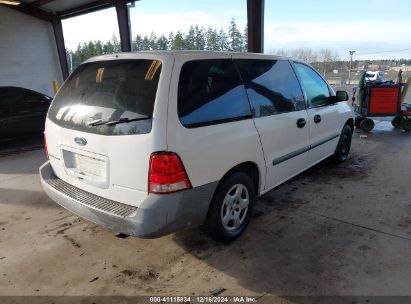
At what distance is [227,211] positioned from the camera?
3.25 metres

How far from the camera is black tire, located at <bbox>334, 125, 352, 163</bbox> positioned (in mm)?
5617

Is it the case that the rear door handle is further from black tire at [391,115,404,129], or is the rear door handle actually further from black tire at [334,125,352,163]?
black tire at [391,115,404,129]

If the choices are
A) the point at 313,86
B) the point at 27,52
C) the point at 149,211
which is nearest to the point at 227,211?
the point at 149,211

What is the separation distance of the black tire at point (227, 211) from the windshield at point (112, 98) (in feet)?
3.07

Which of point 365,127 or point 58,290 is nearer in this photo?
point 58,290

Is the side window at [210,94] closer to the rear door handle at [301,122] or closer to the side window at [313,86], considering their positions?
the rear door handle at [301,122]

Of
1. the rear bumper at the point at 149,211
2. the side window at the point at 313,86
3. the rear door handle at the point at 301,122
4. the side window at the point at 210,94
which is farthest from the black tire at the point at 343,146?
the rear bumper at the point at 149,211

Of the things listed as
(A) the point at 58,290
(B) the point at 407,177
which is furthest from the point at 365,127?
(A) the point at 58,290

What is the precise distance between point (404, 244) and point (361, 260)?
0.58 metres

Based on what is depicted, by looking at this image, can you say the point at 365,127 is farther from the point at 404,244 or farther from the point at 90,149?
the point at 90,149

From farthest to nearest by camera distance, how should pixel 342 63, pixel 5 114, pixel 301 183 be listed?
pixel 342 63 → pixel 5 114 → pixel 301 183

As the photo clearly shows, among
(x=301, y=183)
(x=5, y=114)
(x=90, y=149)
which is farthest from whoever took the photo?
(x=5, y=114)

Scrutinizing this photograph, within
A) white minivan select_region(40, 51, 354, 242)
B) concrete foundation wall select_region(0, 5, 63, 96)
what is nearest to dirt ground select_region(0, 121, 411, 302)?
white minivan select_region(40, 51, 354, 242)

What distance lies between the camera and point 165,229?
266cm
